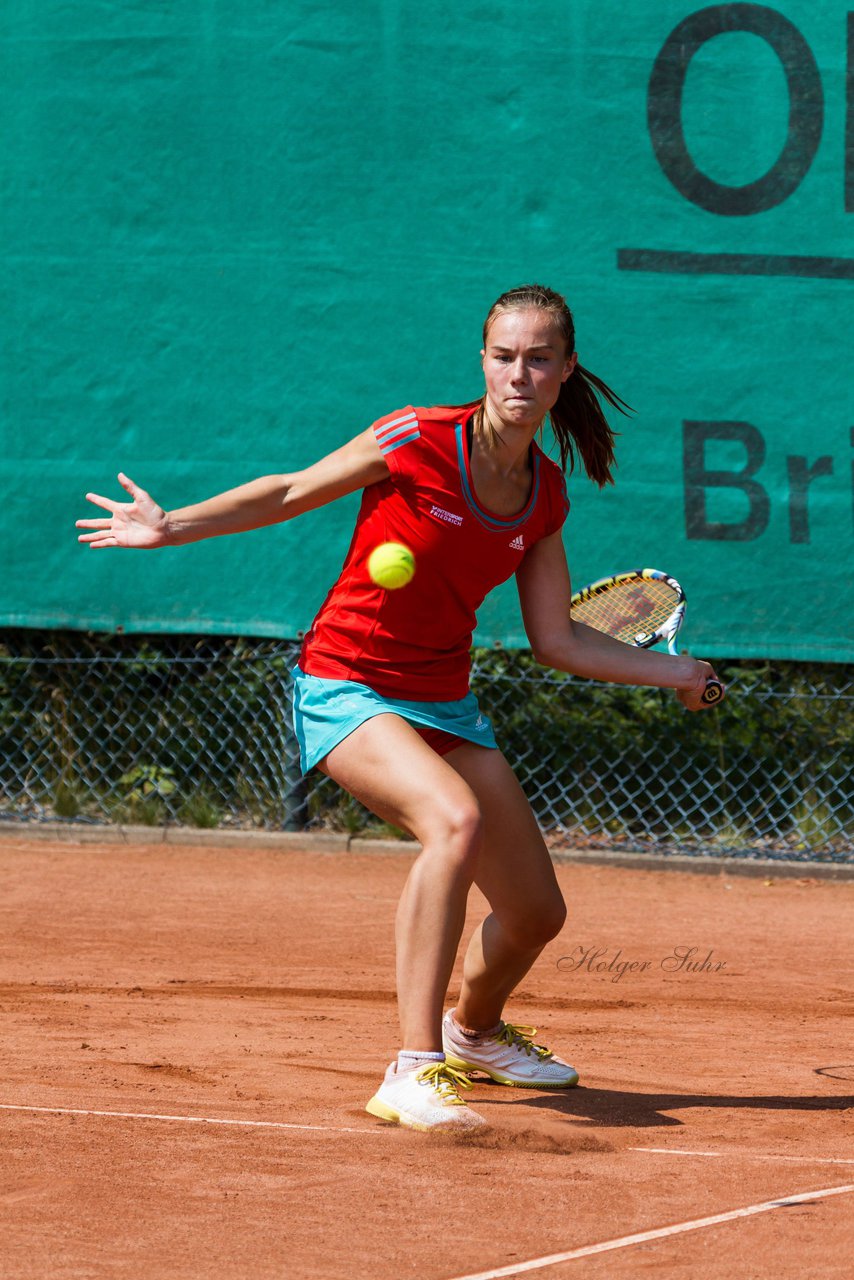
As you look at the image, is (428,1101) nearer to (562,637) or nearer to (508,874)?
(508,874)

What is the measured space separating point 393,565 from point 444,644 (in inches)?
8.6

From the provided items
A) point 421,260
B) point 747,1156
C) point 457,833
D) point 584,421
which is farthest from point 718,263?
point 747,1156

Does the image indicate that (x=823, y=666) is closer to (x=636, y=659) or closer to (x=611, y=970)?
(x=611, y=970)

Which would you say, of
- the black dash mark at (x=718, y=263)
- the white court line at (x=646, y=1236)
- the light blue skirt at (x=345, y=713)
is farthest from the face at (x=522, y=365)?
the black dash mark at (x=718, y=263)

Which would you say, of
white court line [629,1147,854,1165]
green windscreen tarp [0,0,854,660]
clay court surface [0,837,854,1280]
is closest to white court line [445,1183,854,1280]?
clay court surface [0,837,854,1280]

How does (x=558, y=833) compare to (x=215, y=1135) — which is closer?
(x=215, y=1135)

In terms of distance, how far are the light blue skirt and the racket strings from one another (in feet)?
1.91

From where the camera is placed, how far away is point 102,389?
647 cm

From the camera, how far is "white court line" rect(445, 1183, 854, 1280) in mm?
2496

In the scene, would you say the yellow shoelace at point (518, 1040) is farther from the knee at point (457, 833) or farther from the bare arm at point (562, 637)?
the bare arm at point (562, 637)

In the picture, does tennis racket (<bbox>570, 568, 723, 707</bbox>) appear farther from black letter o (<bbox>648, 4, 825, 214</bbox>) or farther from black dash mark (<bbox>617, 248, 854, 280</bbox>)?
black letter o (<bbox>648, 4, 825, 214</bbox>)

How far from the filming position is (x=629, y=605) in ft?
13.5

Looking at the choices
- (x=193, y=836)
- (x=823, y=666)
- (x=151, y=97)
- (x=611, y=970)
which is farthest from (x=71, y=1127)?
(x=151, y=97)

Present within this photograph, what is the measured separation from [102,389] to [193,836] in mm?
1802
